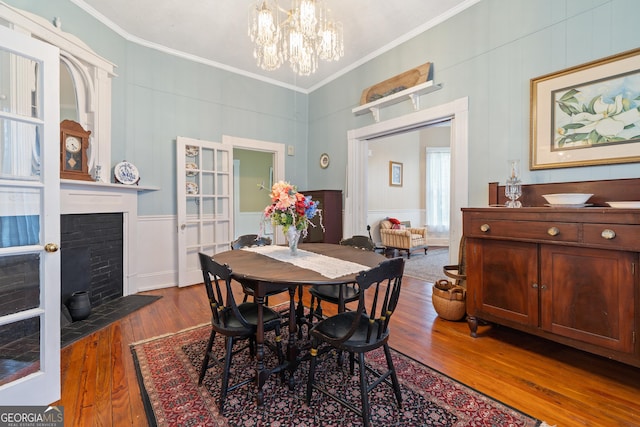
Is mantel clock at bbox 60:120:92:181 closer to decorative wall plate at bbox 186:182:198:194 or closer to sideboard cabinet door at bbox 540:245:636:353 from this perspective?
decorative wall plate at bbox 186:182:198:194

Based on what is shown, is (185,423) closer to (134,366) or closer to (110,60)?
(134,366)

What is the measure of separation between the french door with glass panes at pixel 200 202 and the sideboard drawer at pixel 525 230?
3310 millimetres

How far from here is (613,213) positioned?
5.68 ft

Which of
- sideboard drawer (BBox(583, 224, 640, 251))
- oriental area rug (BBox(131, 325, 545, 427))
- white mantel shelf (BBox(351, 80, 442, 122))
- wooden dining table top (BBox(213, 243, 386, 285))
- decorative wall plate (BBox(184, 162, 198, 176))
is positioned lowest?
oriental area rug (BBox(131, 325, 545, 427))

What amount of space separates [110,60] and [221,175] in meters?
1.81

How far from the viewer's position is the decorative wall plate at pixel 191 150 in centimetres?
400

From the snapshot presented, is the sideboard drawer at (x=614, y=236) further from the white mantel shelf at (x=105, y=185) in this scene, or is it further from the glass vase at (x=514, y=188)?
the white mantel shelf at (x=105, y=185)

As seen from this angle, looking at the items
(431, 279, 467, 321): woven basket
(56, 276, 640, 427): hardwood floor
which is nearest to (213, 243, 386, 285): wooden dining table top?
(56, 276, 640, 427): hardwood floor

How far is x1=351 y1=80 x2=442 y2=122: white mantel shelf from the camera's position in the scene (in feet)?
10.9

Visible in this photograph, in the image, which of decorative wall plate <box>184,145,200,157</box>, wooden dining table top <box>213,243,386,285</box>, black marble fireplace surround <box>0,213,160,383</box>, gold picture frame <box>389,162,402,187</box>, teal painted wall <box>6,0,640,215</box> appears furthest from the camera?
gold picture frame <box>389,162,402,187</box>

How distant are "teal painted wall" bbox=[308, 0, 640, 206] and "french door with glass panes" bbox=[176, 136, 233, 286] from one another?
2526 millimetres

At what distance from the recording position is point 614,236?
5.68ft

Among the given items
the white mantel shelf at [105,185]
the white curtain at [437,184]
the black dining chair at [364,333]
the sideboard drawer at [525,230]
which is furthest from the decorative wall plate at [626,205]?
the white curtain at [437,184]

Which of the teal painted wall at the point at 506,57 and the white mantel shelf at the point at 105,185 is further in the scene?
the white mantel shelf at the point at 105,185
